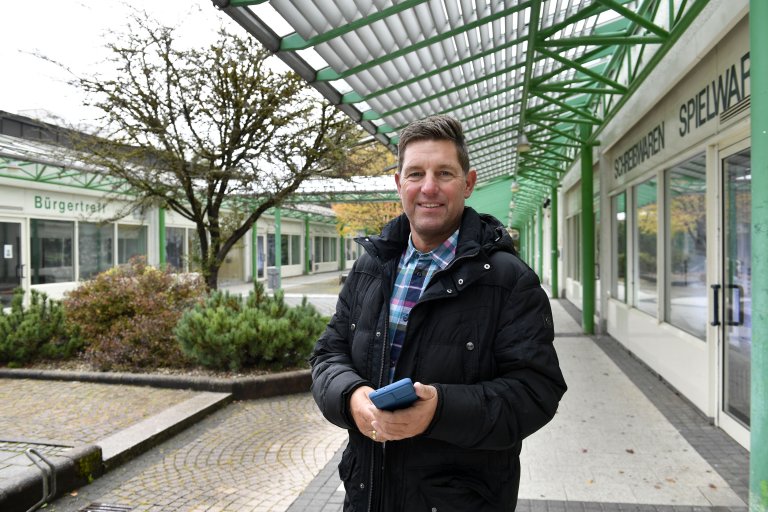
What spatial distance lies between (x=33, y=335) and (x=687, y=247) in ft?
26.7

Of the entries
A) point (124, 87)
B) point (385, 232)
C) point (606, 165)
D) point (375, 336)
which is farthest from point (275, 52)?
point (606, 165)

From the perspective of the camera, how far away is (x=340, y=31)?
4.99m

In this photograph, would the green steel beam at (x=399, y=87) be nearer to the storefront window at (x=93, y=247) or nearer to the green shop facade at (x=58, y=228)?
the green shop facade at (x=58, y=228)

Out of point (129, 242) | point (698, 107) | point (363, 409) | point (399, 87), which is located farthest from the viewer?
point (129, 242)

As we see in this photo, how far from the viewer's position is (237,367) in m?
6.91

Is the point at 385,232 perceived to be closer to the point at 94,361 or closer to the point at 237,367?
the point at 237,367

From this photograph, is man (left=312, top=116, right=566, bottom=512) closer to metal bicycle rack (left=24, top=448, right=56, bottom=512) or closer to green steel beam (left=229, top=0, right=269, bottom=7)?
green steel beam (left=229, top=0, right=269, bottom=7)

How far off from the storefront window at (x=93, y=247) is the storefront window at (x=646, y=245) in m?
17.5

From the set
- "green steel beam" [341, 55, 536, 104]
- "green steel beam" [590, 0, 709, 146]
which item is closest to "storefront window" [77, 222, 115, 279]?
"green steel beam" [341, 55, 536, 104]

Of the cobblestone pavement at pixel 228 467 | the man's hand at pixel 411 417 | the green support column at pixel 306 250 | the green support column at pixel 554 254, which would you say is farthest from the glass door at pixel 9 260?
the green support column at pixel 306 250

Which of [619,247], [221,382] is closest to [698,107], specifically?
[619,247]

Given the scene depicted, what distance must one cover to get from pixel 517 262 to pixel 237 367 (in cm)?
572

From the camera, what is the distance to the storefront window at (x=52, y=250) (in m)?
17.6

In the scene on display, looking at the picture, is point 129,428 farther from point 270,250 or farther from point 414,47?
point 270,250
